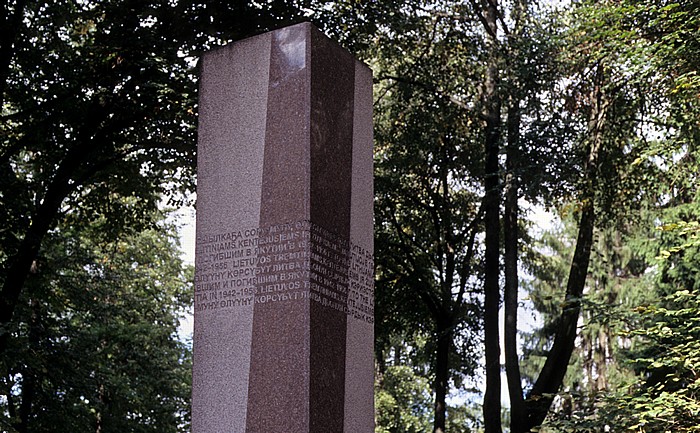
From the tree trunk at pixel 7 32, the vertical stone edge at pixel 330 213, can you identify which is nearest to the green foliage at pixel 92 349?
the tree trunk at pixel 7 32

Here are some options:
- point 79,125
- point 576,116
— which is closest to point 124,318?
point 79,125

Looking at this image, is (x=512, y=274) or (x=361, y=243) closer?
(x=361, y=243)

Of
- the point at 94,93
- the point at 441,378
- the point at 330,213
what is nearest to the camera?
the point at 330,213

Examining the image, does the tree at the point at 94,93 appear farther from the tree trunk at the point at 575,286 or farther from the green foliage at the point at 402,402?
the green foliage at the point at 402,402

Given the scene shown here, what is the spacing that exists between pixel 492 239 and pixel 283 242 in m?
8.06

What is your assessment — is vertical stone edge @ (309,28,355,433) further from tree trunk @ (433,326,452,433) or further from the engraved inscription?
tree trunk @ (433,326,452,433)

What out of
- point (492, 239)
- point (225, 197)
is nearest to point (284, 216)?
point (225, 197)

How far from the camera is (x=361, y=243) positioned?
7.09 meters

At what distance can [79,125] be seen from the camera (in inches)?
510

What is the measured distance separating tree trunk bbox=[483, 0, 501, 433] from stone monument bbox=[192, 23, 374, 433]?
6741mm

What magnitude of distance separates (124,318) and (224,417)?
38.7 ft

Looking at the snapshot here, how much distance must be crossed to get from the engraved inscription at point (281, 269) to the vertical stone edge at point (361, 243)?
12cm

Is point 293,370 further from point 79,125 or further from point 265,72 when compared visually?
point 79,125

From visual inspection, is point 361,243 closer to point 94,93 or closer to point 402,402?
point 94,93
